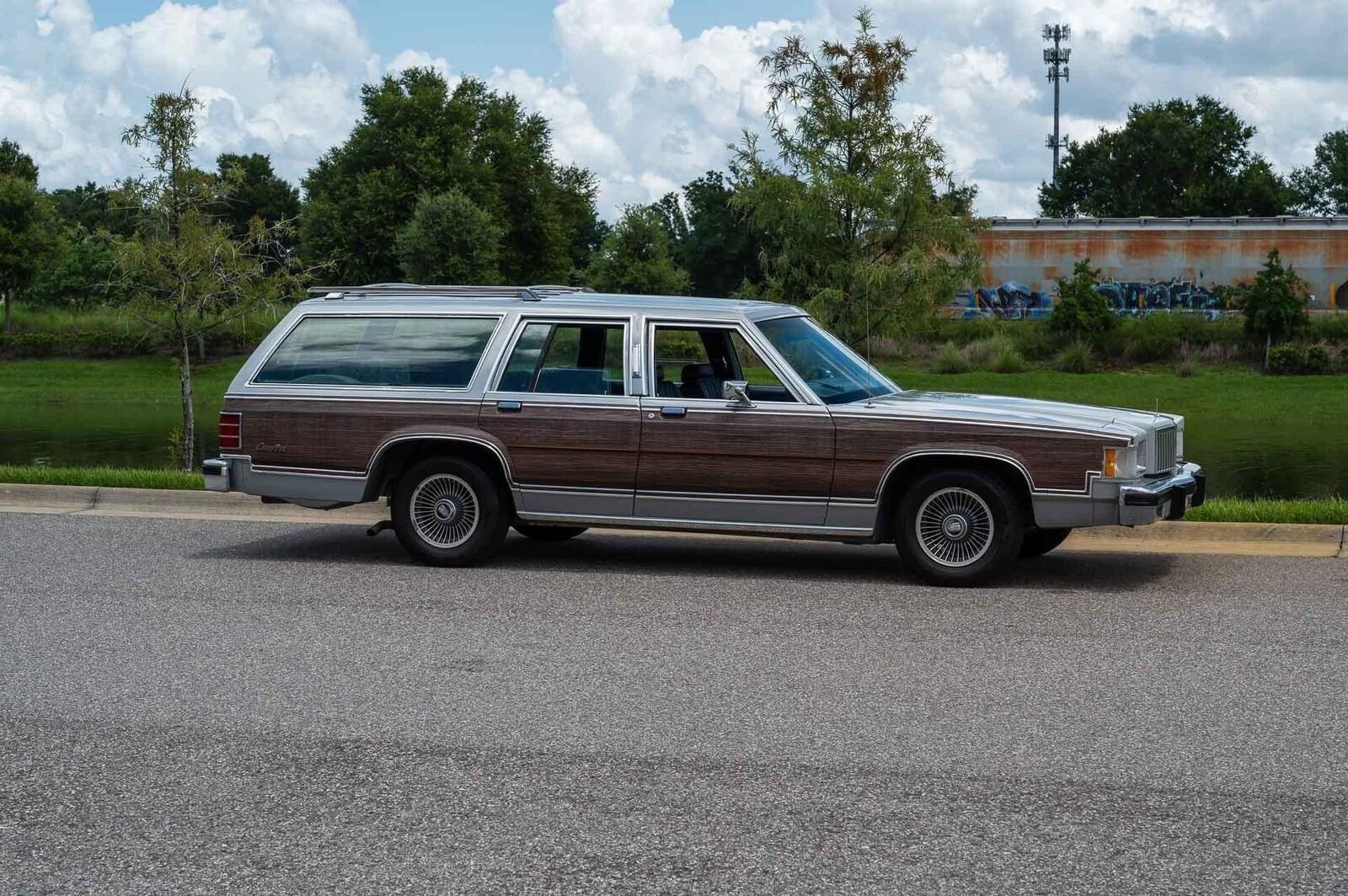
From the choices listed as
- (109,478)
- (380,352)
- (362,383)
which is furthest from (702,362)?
(109,478)

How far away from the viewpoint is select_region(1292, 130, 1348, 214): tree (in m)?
92.3

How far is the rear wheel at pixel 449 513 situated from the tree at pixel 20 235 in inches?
1751

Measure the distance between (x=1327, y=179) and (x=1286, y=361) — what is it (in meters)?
57.6

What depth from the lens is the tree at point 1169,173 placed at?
267 ft

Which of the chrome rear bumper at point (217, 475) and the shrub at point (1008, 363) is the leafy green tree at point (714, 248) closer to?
the shrub at point (1008, 363)

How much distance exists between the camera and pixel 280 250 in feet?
73.8

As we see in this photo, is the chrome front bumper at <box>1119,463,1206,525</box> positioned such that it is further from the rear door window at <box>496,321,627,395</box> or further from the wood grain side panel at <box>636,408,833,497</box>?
the rear door window at <box>496,321,627,395</box>

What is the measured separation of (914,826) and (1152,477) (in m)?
5.33

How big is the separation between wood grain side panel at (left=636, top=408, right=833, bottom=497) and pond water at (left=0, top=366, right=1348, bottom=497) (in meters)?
11.1

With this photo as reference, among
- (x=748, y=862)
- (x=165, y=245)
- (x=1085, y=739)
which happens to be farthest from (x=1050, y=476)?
(x=165, y=245)

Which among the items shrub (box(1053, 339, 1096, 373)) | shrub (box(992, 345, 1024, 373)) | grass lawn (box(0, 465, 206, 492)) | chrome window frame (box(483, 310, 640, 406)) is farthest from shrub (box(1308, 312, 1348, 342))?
chrome window frame (box(483, 310, 640, 406))

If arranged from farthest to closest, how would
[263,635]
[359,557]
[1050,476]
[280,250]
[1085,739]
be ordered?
[280,250] → [359,557] → [1050,476] → [263,635] → [1085,739]

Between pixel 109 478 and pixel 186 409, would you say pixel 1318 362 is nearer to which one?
pixel 186 409

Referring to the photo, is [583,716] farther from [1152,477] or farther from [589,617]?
[1152,477]
